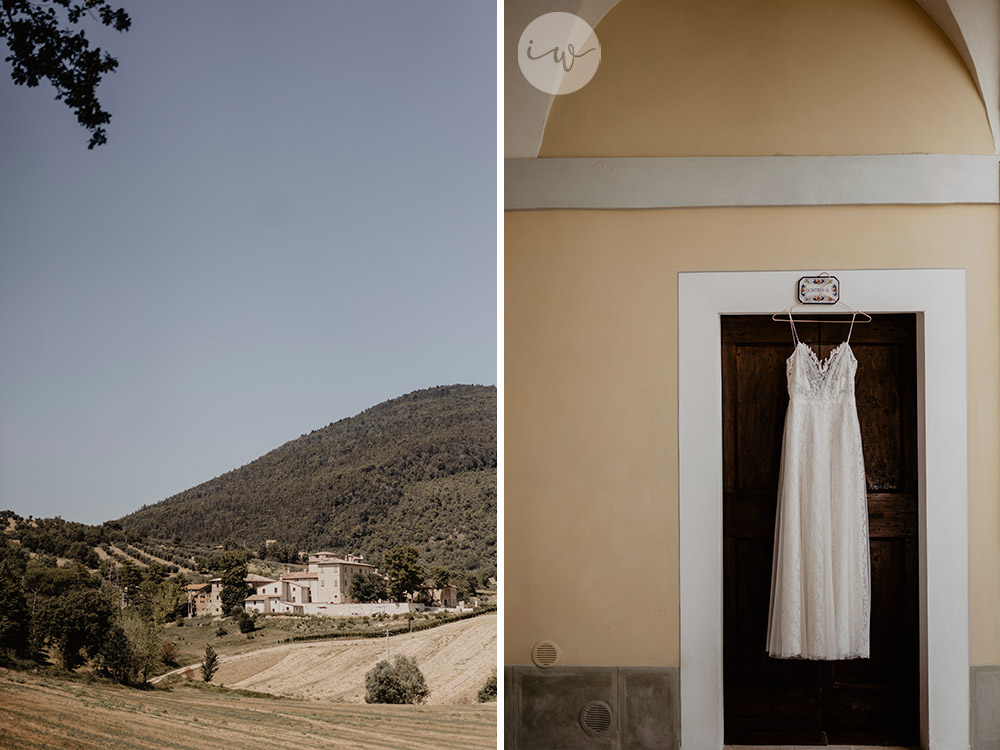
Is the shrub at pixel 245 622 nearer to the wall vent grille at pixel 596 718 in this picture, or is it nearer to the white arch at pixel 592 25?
the wall vent grille at pixel 596 718

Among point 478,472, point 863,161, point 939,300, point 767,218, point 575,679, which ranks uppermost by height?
point 863,161

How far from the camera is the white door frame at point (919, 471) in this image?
10.9 ft

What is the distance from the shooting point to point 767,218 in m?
3.45

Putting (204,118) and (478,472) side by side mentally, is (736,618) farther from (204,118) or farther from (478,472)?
(204,118)

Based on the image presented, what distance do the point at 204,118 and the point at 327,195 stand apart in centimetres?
58

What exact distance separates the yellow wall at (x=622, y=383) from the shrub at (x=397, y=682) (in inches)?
14.8

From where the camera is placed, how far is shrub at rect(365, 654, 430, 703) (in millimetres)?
3381

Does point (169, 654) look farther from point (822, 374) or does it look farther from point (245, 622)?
point (822, 374)

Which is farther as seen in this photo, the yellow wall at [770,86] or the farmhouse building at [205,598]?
the yellow wall at [770,86]

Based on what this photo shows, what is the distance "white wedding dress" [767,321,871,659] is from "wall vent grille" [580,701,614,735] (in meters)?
0.67

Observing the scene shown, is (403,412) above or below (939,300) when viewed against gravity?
Answer: below

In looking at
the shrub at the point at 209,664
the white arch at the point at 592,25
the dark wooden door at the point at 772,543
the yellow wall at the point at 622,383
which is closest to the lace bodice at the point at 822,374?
the dark wooden door at the point at 772,543

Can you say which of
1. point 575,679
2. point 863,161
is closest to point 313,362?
point 575,679

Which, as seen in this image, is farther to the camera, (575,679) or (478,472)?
(478,472)
